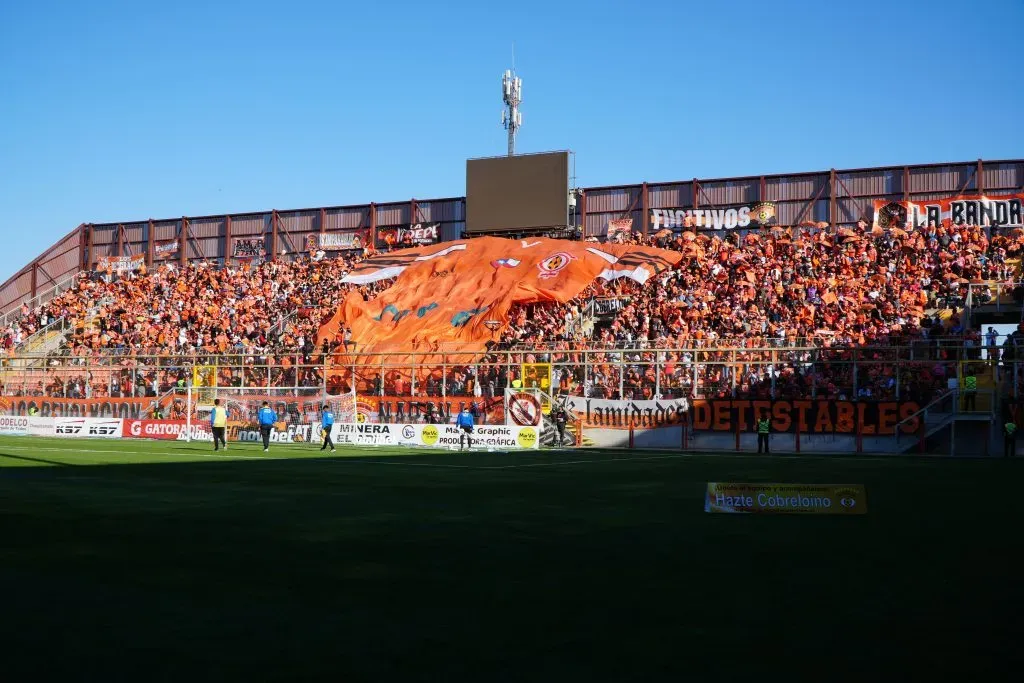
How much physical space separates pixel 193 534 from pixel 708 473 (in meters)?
15.9

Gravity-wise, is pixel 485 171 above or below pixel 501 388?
above

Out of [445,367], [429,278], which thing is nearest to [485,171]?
[429,278]

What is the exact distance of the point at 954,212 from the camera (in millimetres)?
56281

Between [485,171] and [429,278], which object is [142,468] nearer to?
[429,278]

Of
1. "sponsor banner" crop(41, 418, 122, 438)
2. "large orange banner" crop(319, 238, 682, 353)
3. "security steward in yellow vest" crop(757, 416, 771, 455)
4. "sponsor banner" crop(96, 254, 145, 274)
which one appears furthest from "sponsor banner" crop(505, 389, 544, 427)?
"sponsor banner" crop(96, 254, 145, 274)

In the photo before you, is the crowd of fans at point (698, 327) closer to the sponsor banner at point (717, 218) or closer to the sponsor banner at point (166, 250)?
the sponsor banner at point (717, 218)

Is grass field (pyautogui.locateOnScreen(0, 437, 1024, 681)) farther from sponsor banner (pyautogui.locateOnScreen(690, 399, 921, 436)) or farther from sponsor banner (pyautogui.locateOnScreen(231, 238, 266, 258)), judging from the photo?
sponsor banner (pyautogui.locateOnScreen(231, 238, 266, 258))

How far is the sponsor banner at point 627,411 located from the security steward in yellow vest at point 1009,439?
12146mm

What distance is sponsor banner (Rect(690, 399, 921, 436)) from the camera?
40.4 metres

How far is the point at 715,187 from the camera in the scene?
208 ft

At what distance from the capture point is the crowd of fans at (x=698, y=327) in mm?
42438

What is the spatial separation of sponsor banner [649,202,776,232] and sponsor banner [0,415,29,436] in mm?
37510

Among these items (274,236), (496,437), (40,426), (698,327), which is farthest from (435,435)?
(274,236)

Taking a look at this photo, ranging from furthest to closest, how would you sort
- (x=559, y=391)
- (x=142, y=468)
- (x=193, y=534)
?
(x=559, y=391), (x=142, y=468), (x=193, y=534)
